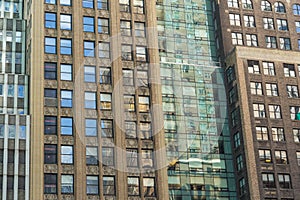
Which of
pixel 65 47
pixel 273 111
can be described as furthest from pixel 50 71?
pixel 273 111

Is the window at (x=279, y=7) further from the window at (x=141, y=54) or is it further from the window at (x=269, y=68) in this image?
the window at (x=141, y=54)

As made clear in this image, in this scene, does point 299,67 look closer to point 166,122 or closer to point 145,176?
point 166,122

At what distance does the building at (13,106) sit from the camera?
7838cm

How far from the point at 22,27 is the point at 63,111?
15.3m

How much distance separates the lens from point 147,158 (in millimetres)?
83312

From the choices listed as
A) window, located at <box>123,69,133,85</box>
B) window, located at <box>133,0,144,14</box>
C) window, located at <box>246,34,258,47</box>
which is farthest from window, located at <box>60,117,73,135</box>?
window, located at <box>246,34,258,47</box>

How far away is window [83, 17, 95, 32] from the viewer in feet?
290

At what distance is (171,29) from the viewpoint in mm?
99062

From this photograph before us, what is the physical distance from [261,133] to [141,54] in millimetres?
19122

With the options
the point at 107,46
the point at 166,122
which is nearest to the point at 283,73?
the point at 166,122

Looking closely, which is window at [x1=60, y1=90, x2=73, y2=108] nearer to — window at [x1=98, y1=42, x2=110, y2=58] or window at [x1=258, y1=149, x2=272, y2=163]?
window at [x1=98, y1=42, x2=110, y2=58]

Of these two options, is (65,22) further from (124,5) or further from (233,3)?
(233,3)

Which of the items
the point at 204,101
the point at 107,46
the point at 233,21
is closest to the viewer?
the point at 107,46

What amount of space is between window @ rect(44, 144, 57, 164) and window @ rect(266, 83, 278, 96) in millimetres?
31388
